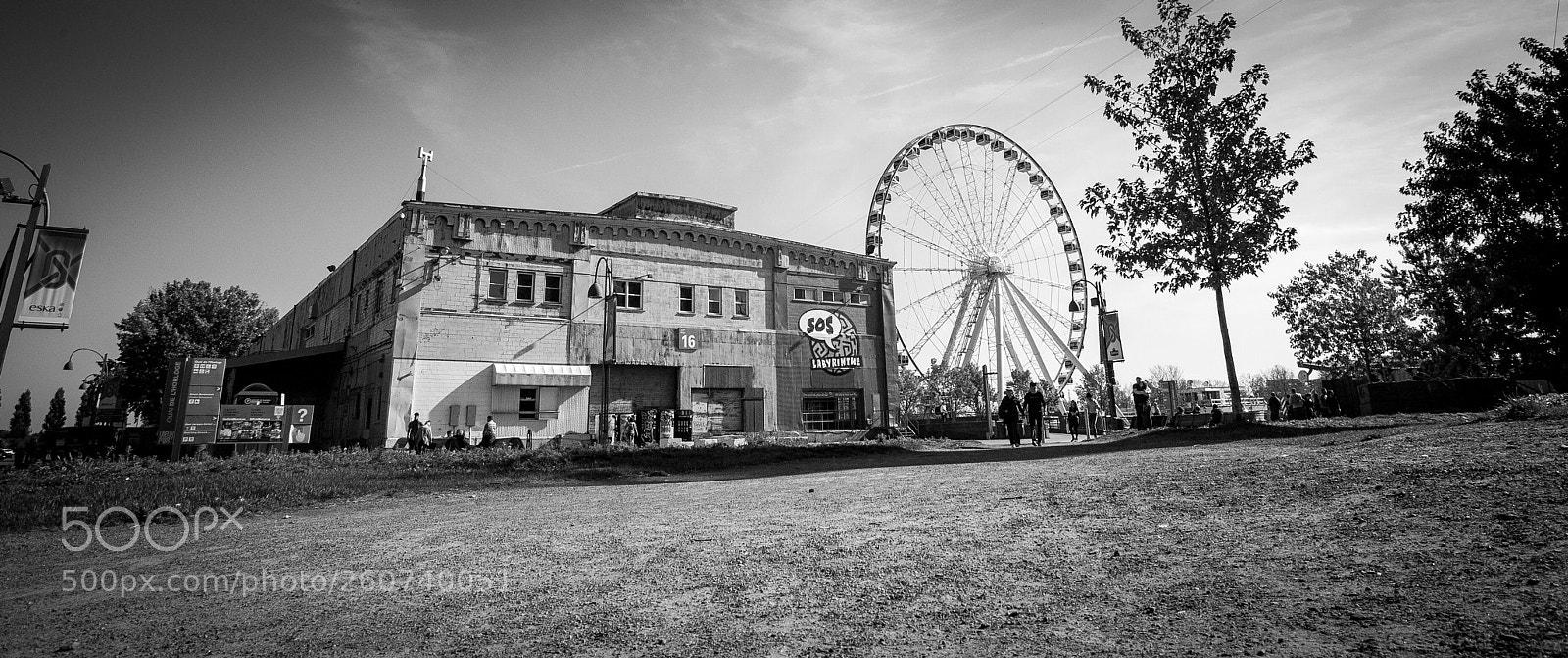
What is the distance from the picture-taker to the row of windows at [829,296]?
33.4 meters

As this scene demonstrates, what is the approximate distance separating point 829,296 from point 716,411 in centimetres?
821

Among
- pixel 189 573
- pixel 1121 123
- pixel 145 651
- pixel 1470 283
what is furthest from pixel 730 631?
pixel 1470 283

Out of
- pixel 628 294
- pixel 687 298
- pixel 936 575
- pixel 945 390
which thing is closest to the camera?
pixel 936 575

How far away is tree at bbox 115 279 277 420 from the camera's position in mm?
44812

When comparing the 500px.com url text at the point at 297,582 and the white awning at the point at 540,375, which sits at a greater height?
the white awning at the point at 540,375

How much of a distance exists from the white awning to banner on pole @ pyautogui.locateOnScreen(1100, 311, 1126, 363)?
1921cm

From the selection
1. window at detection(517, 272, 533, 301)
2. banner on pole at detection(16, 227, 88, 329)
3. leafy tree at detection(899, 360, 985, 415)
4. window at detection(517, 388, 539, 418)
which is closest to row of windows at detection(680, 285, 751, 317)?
window at detection(517, 272, 533, 301)

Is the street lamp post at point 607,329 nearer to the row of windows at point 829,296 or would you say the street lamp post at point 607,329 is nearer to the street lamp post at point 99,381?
the row of windows at point 829,296

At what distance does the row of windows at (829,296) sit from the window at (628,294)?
7467 millimetres

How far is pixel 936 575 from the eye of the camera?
14.3ft

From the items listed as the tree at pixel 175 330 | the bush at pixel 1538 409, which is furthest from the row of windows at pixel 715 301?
the tree at pixel 175 330

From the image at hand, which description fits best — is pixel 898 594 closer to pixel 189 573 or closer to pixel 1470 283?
pixel 189 573

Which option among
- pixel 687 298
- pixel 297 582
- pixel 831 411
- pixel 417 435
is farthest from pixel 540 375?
pixel 297 582

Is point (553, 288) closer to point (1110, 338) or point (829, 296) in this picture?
point (829, 296)
